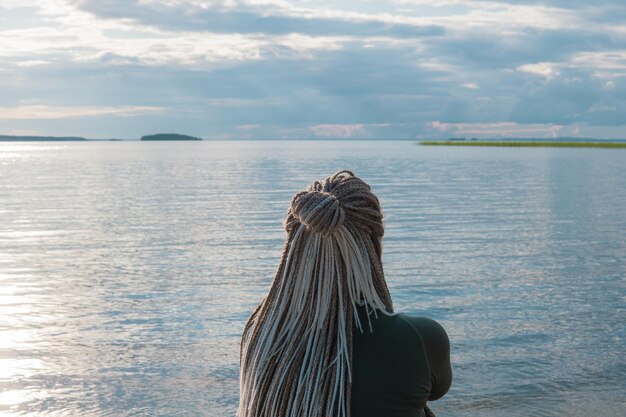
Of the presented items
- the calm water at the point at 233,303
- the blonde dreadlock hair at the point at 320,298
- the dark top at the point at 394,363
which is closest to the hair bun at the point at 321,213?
the blonde dreadlock hair at the point at 320,298

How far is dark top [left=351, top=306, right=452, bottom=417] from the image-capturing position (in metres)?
2.73

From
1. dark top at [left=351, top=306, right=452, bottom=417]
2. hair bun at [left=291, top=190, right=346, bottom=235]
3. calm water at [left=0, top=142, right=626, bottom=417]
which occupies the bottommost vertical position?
calm water at [left=0, top=142, right=626, bottom=417]

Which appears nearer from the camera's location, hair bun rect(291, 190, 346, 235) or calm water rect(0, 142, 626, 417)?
hair bun rect(291, 190, 346, 235)

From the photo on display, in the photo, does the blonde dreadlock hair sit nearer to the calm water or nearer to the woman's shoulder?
the woman's shoulder

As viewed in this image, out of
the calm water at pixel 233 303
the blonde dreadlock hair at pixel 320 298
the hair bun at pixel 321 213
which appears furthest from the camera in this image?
the calm water at pixel 233 303

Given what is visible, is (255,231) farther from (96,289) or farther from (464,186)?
(464,186)

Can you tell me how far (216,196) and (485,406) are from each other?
111 feet

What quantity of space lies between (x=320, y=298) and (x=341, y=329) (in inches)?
5.3

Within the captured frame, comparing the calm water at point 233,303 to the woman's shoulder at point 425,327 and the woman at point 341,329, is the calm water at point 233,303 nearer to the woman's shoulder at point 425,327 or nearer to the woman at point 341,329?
the woman at point 341,329

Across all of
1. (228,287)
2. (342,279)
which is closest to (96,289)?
(228,287)

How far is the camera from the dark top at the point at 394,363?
108 inches

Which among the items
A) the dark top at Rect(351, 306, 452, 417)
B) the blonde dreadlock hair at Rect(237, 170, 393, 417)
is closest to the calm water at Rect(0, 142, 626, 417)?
the blonde dreadlock hair at Rect(237, 170, 393, 417)

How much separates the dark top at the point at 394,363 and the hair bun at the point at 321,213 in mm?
354

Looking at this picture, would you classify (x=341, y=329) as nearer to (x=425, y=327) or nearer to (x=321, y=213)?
(x=425, y=327)
